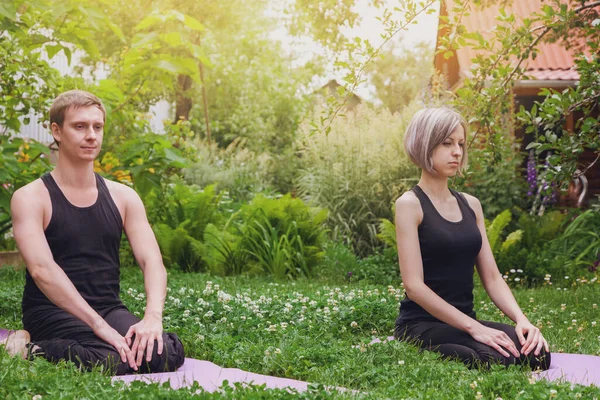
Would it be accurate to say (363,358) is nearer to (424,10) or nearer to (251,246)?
(424,10)

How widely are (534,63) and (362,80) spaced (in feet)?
31.2

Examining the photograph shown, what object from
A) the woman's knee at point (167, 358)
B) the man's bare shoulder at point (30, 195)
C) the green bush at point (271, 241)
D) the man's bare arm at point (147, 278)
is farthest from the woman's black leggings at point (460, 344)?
the green bush at point (271, 241)

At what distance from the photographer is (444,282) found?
4180 mm

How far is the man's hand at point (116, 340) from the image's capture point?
3.59m

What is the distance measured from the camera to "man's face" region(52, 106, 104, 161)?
12.8ft

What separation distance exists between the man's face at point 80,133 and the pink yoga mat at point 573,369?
1.88 metres

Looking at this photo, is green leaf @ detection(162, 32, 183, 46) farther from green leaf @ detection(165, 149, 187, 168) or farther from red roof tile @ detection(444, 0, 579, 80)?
red roof tile @ detection(444, 0, 579, 80)

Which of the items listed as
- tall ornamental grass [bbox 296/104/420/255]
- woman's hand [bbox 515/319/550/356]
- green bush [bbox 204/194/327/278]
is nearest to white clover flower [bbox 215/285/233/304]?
woman's hand [bbox 515/319/550/356]

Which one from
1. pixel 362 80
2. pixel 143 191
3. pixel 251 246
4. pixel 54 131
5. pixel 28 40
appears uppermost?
pixel 28 40

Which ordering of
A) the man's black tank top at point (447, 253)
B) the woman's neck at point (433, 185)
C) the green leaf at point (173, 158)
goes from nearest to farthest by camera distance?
1. the man's black tank top at point (447, 253)
2. the woman's neck at point (433, 185)
3. the green leaf at point (173, 158)

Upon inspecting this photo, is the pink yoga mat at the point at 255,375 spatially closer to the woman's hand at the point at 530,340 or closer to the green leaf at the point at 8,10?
the woman's hand at the point at 530,340

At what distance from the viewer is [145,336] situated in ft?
12.0

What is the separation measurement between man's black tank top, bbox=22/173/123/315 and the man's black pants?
9 cm

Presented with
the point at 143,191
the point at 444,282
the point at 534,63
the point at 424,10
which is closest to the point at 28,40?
the point at 143,191
